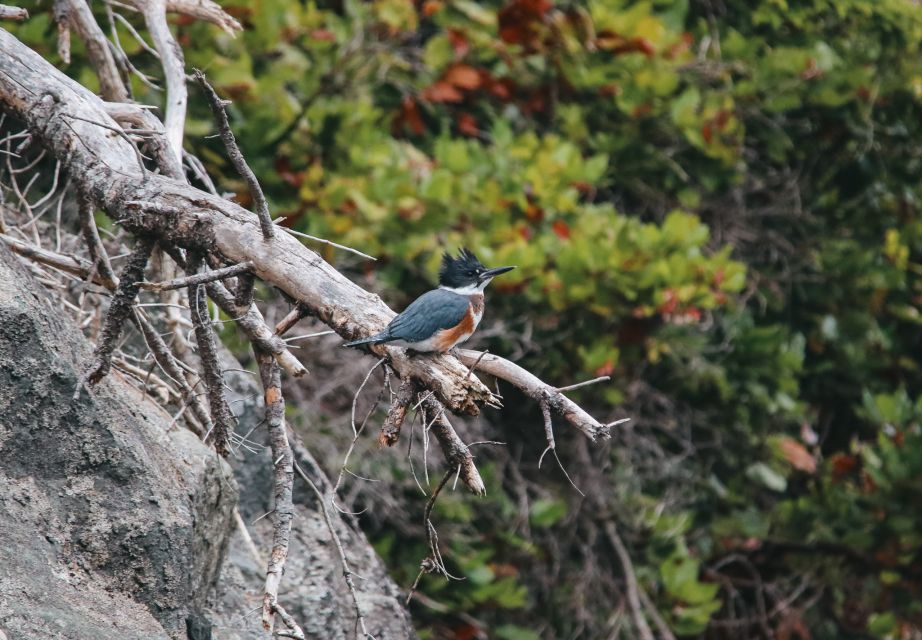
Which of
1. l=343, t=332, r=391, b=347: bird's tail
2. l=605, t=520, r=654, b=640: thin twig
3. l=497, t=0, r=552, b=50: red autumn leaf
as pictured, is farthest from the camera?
l=497, t=0, r=552, b=50: red autumn leaf

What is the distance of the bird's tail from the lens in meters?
2.89

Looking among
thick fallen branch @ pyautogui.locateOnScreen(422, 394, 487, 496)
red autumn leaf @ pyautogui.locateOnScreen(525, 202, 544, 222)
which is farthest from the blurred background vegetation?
thick fallen branch @ pyautogui.locateOnScreen(422, 394, 487, 496)

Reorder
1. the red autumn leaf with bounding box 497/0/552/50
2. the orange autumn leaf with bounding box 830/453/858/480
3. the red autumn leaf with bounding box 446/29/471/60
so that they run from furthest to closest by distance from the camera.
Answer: the orange autumn leaf with bounding box 830/453/858/480
the red autumn leaf with bounding box 446/29/471/60
the red autumn leaf with bounding box 497/0/552/50

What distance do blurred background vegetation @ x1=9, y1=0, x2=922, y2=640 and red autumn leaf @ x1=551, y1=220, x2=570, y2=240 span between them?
0.01m

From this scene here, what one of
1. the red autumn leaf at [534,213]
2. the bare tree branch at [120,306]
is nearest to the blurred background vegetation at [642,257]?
the red autumn leaf at [534,213]

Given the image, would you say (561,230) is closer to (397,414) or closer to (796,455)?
(796,455)

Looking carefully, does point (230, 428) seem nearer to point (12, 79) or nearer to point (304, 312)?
point (304, 312)

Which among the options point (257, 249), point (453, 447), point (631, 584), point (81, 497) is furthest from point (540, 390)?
point (631, 584)

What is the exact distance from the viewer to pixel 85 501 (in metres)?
3.10

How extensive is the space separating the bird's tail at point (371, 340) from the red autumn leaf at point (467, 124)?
3926 millimetres

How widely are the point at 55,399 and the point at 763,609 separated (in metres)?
4.88

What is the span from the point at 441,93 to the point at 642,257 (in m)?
1.55

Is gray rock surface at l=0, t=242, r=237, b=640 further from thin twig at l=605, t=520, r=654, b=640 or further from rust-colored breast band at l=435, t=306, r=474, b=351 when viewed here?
thin twig at l=605, t=520, r=654, b=640

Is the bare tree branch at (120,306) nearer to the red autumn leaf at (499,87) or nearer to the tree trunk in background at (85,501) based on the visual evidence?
the tree trunk in background at (85,501)
